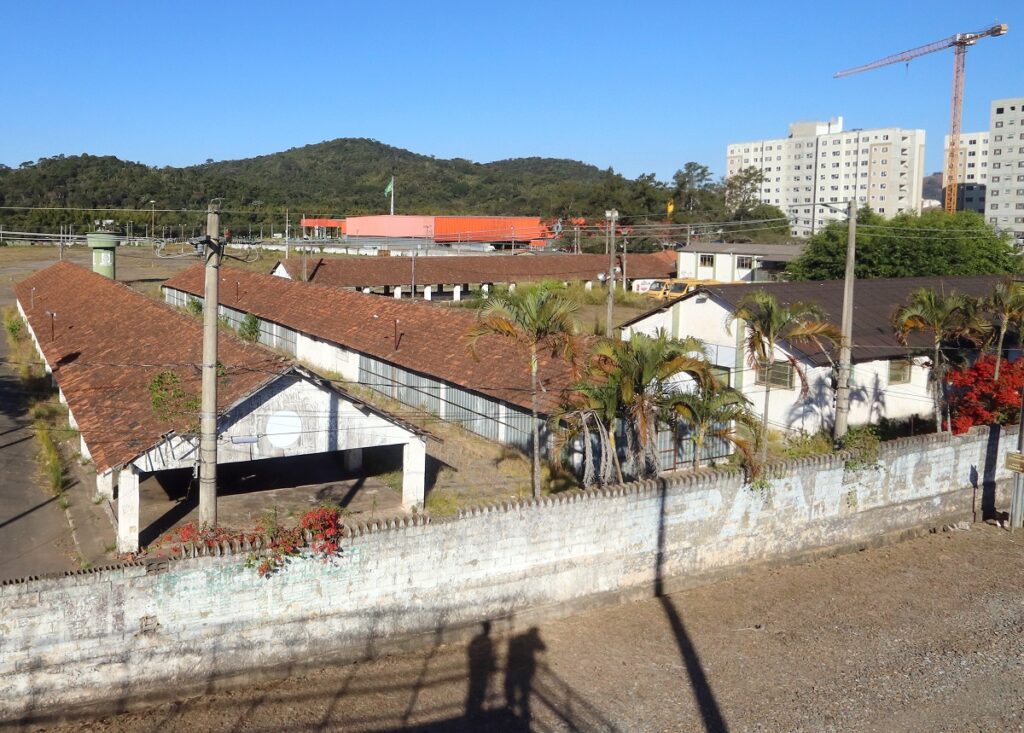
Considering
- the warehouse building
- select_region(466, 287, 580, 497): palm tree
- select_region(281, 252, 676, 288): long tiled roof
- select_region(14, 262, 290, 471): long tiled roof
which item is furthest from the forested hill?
select_region(466, 287, 580, 497): palm tree

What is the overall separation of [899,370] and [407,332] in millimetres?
12565

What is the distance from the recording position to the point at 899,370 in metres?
23.8

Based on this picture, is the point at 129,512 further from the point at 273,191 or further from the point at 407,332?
the point at 273,191

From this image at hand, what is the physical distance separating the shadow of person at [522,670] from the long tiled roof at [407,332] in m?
5.30

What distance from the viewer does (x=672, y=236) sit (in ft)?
241

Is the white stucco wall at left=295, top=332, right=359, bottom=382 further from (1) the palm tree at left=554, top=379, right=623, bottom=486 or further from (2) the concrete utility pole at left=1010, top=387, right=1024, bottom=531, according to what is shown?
(2) the concrete utility pole at left=1010, top=387, right=1024, bottom=531

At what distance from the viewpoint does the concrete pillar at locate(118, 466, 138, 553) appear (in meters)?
13.4

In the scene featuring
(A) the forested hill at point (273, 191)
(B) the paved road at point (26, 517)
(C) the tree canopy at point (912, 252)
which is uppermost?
(A) the forested hill at point (273, 191)

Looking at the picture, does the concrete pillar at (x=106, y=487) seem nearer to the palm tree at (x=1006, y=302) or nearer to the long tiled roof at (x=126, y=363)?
the long tiled roof at (x=126, y=363)

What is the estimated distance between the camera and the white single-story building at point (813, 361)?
73.2ft

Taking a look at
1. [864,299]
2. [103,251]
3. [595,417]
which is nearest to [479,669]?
[595,417]

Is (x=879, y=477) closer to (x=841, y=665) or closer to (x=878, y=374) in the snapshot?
(x=841, y=665)

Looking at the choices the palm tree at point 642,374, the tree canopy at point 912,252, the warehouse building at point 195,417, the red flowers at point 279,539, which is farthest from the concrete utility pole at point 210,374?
the tree canopy at point 912,252

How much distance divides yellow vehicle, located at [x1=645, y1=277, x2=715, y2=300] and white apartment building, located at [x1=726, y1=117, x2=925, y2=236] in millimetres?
50483
